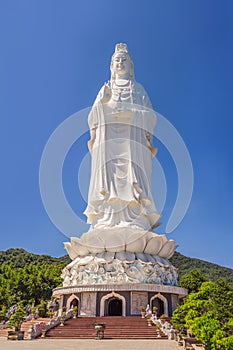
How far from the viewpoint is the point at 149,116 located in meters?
25.2

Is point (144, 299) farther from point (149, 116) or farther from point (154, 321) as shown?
point (149, 116)

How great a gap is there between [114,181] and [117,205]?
1.75 metres

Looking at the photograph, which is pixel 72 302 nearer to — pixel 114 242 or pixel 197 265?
pixel 114 242

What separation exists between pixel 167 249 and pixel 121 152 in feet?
23.4

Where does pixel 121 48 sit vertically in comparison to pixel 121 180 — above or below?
above

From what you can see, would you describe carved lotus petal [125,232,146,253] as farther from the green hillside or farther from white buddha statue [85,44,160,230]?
the green hillside

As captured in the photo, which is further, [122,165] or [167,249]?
[122,165]

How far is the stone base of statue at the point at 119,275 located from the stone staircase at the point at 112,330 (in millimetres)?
1970

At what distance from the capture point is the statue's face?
86.6ft

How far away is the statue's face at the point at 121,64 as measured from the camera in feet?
86.6

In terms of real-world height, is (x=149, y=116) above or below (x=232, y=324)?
above

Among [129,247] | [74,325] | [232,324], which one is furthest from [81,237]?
[232,324]

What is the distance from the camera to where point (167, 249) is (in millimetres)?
21891

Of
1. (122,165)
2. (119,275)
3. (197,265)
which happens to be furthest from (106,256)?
(197,265)
